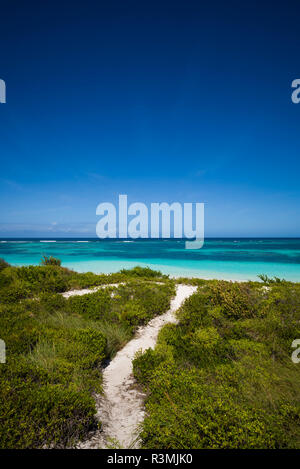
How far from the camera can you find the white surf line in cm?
323

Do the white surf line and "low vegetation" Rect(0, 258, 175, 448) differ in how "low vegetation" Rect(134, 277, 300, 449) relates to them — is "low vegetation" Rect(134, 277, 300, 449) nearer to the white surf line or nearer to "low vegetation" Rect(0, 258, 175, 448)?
the white surf line

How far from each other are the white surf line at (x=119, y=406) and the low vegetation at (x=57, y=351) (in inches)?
9.1

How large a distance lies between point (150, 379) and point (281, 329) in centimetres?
426

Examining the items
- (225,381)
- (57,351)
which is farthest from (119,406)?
(225,381)

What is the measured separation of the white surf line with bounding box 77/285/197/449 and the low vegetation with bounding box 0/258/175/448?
23 centimetres

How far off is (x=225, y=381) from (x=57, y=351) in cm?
382

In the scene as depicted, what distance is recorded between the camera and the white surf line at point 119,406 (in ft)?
→ 10.6

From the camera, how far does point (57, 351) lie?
503 cm

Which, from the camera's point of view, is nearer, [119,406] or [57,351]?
[119,406]

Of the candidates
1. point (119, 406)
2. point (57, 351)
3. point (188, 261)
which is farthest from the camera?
point (188, 261)

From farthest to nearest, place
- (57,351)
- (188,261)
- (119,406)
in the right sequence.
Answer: (188,261) → (57,351) → (119,406)

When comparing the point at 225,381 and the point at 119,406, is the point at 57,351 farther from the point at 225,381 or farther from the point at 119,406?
the point at 225,381

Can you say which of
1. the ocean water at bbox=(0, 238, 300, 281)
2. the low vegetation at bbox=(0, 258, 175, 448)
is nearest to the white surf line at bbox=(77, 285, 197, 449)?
the low vegetation at bbox=(0, 258, 175, 448)

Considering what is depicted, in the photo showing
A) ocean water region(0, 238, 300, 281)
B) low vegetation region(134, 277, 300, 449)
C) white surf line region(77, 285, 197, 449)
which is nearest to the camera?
low vegetation region(134, 277, 300, 449)
